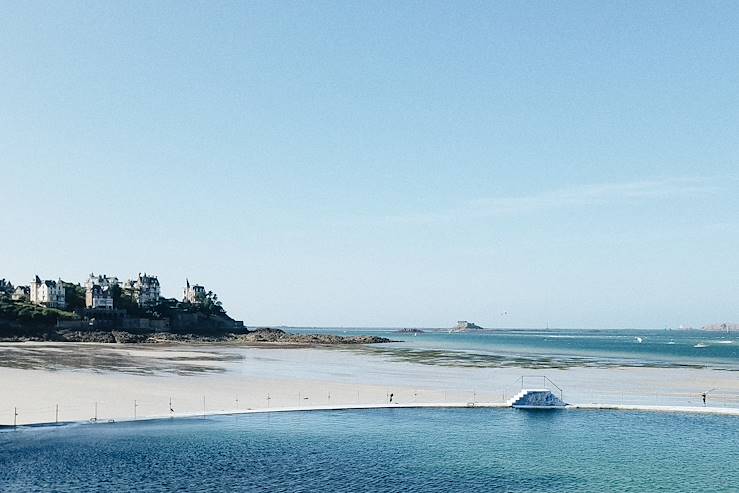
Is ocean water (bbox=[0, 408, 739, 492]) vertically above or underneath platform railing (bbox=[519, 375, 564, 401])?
above

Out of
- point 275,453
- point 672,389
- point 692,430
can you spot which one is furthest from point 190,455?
point 672,389

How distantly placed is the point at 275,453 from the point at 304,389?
29.9m

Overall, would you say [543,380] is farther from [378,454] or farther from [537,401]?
[378,454]

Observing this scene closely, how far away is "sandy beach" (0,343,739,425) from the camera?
5531 cm

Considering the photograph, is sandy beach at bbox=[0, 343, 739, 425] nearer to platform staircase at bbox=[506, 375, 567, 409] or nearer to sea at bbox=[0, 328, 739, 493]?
platform staircase at bbox=[506, 375, 567, 409]

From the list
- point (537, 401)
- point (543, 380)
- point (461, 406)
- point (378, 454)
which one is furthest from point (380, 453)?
point (543, 380)

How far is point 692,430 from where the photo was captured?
4875 centimetres

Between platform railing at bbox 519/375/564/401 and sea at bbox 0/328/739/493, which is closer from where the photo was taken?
sea at bbox 0/328/739/493

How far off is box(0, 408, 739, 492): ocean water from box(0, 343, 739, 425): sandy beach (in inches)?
280

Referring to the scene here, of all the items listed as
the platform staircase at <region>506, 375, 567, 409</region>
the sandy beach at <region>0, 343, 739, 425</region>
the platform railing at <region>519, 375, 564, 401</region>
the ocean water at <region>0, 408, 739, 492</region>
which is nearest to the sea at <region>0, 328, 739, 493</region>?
the ocean water at <region>0, 408, 739, 492</region>

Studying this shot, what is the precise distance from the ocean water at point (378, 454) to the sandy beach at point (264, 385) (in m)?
7.12

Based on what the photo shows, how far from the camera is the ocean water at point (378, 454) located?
1337 inches

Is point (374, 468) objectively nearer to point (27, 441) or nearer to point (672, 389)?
point (27, 441)

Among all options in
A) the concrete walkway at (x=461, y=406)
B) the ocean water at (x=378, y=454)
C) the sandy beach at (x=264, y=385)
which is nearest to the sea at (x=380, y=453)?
the ocean water at (x=378, y=454)
